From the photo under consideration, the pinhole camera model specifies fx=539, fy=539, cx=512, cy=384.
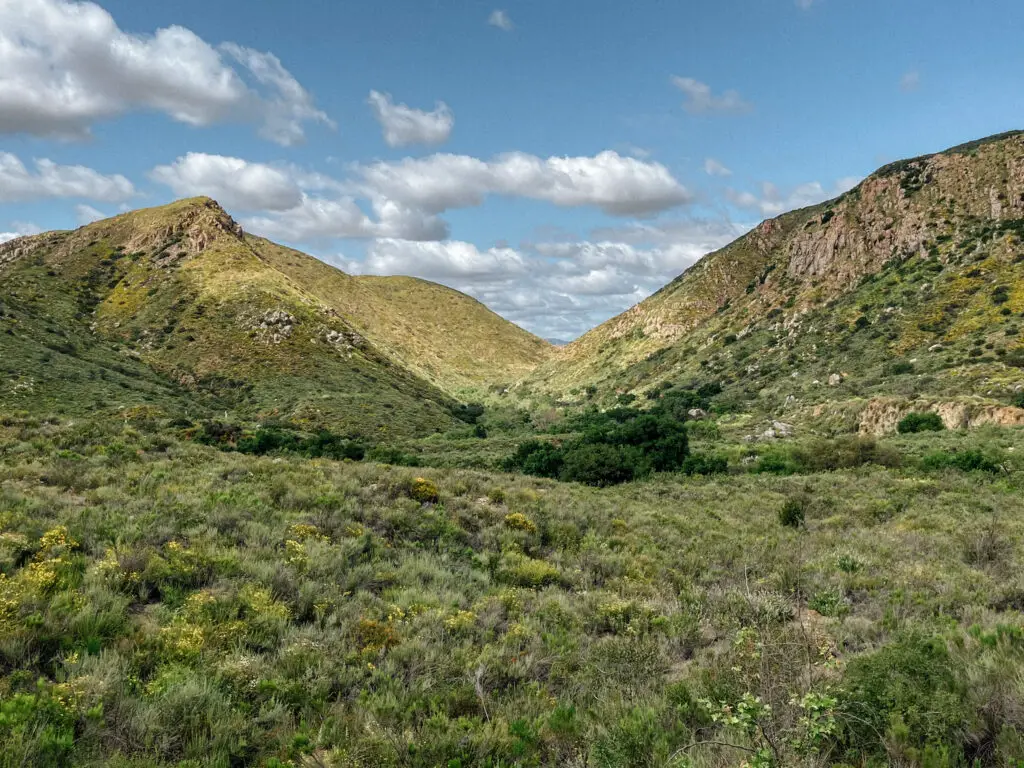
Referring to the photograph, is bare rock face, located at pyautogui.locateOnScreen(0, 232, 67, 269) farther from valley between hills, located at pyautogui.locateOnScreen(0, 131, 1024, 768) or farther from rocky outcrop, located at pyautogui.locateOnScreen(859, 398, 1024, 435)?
rocky outcrop, located at pyautogui.locateOnScreen(859, 398, 1024, 435)

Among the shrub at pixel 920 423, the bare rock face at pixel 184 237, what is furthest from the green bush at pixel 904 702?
the bare rock face at pixel 184 237

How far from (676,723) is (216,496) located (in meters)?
10.6

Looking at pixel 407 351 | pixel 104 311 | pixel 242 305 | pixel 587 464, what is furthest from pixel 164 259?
pixel 587 464

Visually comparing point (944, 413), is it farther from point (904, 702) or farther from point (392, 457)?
point (904, 702)

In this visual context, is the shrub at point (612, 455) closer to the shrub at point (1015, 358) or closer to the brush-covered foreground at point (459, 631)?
the brush-covered foreground at point (459, 631)

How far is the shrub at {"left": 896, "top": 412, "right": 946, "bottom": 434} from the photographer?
32.7 metres

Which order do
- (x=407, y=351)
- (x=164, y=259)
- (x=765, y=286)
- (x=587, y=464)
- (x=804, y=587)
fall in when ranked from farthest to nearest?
1. (x=407, y=351)
2. (x=164, y=259)
3. (x=765, y=286)
4. (x=587, y=464)
5. (x=804, y=587)

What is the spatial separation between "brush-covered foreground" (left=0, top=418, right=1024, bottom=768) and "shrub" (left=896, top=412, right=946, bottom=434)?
20824 mm

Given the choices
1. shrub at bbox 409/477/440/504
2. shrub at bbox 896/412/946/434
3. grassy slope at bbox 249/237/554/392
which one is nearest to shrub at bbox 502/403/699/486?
shrub at bbox 896/412/946/434

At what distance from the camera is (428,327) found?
167125mm

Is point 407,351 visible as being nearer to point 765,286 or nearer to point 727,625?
point 765,286

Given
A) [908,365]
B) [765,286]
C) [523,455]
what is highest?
[765,286]

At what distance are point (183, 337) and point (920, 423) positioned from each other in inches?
3507

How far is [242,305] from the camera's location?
88000mm
